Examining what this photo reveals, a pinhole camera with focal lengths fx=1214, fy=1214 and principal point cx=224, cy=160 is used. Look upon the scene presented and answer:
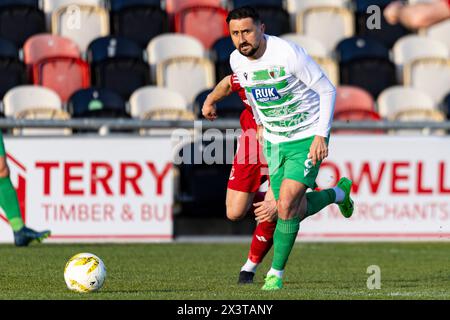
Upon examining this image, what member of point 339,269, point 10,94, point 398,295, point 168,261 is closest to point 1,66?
point 10,94

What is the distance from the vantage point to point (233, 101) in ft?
50.5

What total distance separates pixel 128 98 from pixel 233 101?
1.50 metres

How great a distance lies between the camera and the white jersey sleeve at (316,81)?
8.33 m

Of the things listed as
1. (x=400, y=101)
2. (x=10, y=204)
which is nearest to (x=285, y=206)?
(x=10, y=204)

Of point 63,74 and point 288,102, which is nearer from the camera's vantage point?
point 288,102

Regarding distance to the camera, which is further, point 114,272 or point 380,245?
point 380,245

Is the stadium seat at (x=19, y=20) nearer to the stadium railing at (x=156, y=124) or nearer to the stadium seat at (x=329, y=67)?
the stadium railing at (x=156, y=124)

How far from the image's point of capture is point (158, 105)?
15047 millimetres

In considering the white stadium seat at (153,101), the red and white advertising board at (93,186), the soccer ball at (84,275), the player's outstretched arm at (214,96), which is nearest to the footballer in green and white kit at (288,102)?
the player's outstretched arm at (214,96)

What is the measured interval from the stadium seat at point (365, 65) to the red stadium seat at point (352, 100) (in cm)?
75

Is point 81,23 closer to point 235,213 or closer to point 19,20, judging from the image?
point 19,20

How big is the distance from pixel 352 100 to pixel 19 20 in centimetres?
458

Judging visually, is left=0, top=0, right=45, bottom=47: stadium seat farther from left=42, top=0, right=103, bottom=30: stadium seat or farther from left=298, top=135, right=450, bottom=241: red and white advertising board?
left=298, top=135, right=450, bottom=241: red and white advertising board

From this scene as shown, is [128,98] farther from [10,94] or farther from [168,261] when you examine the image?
[168,261]
